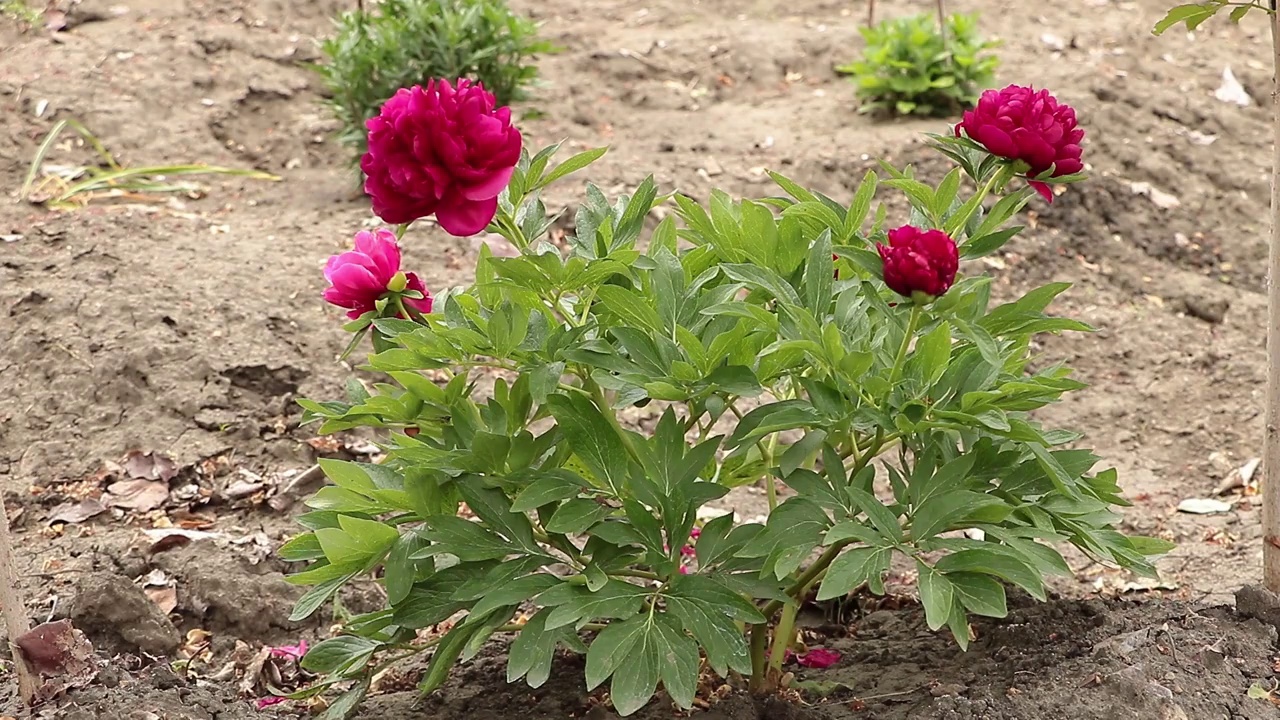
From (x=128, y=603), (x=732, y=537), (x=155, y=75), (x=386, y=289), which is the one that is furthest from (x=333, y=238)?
(x=732, y=537)

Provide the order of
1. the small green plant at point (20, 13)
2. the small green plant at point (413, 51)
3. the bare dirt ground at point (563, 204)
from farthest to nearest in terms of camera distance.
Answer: the small green plant at point (20, 13) → the small green plant at point (413, 51) → the bare dirt ground at point (563, 204)

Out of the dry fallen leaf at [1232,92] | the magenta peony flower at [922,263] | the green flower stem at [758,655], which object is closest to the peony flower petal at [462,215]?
the magenta peony flower at [922,263]

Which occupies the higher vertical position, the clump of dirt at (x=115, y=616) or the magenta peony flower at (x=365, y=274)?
the magenta peony flower at (x=365, y=274)

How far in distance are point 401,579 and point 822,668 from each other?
0.85 metres

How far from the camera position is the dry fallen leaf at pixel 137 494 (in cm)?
302

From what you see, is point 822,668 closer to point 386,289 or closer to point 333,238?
point 386,289

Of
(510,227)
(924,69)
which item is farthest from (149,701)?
(924,69)

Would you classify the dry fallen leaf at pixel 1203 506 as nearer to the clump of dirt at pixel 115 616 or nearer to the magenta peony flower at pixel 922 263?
the magenta peony flower at pixel 922 263

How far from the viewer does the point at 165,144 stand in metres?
5.01

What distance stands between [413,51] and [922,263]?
11.0 ft

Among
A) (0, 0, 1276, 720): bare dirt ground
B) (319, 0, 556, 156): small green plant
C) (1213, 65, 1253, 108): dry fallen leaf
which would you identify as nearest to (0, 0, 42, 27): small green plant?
(0, 0, 1276, 720): bare dirt ground

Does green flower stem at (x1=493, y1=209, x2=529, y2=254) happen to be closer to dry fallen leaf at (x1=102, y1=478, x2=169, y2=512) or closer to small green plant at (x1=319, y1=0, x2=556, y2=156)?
dry fallen leaf at (x1=102, y1=478, x2=169, y2=512)

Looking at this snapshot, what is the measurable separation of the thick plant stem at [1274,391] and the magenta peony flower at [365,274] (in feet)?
5.00

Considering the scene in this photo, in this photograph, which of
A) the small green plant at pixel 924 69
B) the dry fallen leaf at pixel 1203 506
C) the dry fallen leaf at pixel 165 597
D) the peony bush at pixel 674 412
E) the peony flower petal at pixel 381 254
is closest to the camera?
the peony bush at pixel 674 412
